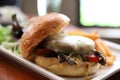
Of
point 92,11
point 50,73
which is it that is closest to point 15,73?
point 50,73

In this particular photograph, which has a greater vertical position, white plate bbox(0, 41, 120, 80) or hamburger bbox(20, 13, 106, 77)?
hamburger bbox(20, 13, 106, 77)

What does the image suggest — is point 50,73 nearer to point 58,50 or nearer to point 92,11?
point 58,50

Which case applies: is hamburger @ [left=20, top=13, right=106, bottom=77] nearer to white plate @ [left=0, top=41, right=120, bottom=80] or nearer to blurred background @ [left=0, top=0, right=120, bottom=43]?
white plate @ [left=0, top=41, right=120, bottom=80]

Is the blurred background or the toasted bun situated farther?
the blurred background

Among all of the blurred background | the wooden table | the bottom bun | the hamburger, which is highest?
the hamburger

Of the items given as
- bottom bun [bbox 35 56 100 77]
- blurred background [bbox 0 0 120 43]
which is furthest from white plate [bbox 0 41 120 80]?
blurred background [bbox 0 0 120 43]

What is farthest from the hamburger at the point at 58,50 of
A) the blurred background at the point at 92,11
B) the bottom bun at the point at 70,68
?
the blurred background at the point at 92,11

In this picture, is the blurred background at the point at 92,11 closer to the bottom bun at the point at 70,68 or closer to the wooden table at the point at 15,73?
the wooden table at the point at 15,73
